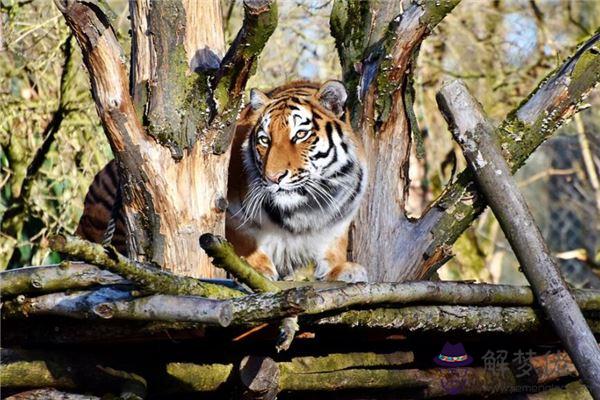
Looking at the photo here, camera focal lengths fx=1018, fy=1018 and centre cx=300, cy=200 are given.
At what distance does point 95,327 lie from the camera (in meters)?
3.10

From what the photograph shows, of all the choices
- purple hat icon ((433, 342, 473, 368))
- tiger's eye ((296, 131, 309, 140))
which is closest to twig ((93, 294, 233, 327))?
purple hat icon ((433, 342, 473, 368))

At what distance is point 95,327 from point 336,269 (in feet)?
6.15

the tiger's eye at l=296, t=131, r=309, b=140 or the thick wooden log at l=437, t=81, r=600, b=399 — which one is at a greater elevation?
Answer: the tiger's eye at l=296, t=131, r=309, b=140

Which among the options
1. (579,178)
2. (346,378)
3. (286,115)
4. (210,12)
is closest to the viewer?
(346,378)

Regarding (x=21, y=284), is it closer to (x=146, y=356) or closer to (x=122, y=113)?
(x=146, y=356)

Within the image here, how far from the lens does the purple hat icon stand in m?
4.26

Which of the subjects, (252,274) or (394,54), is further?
(394,54)

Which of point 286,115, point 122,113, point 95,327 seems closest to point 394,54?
point 286,115

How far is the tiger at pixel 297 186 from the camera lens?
15.5 ft

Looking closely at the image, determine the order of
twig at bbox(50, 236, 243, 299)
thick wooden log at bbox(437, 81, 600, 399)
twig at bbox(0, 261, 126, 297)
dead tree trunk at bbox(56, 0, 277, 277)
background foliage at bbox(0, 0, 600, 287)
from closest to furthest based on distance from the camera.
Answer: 1. twig at bbox(50, 236, 243, 299)
2. twig at bbox(0, 261, 126, 297)
3. dead tree trunk at bbox(56, 0, 277, 277)
4. thick wooden log at bbox(437, 81, 600, 399)
5. background foliage at bbox(0, 0, 600, 287)

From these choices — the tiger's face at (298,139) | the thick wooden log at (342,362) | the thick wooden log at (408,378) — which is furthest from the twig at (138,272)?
the tiger's face at (298,139)

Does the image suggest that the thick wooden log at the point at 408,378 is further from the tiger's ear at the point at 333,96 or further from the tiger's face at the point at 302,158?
the tiger's ear at the point at 333,96

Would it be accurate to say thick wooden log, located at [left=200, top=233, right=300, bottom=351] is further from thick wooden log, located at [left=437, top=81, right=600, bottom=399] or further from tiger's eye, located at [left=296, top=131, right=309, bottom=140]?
tiger's eye, located at [left=296, top=131, right=309, bottom=140]

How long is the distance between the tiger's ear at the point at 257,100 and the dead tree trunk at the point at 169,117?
103 cm
